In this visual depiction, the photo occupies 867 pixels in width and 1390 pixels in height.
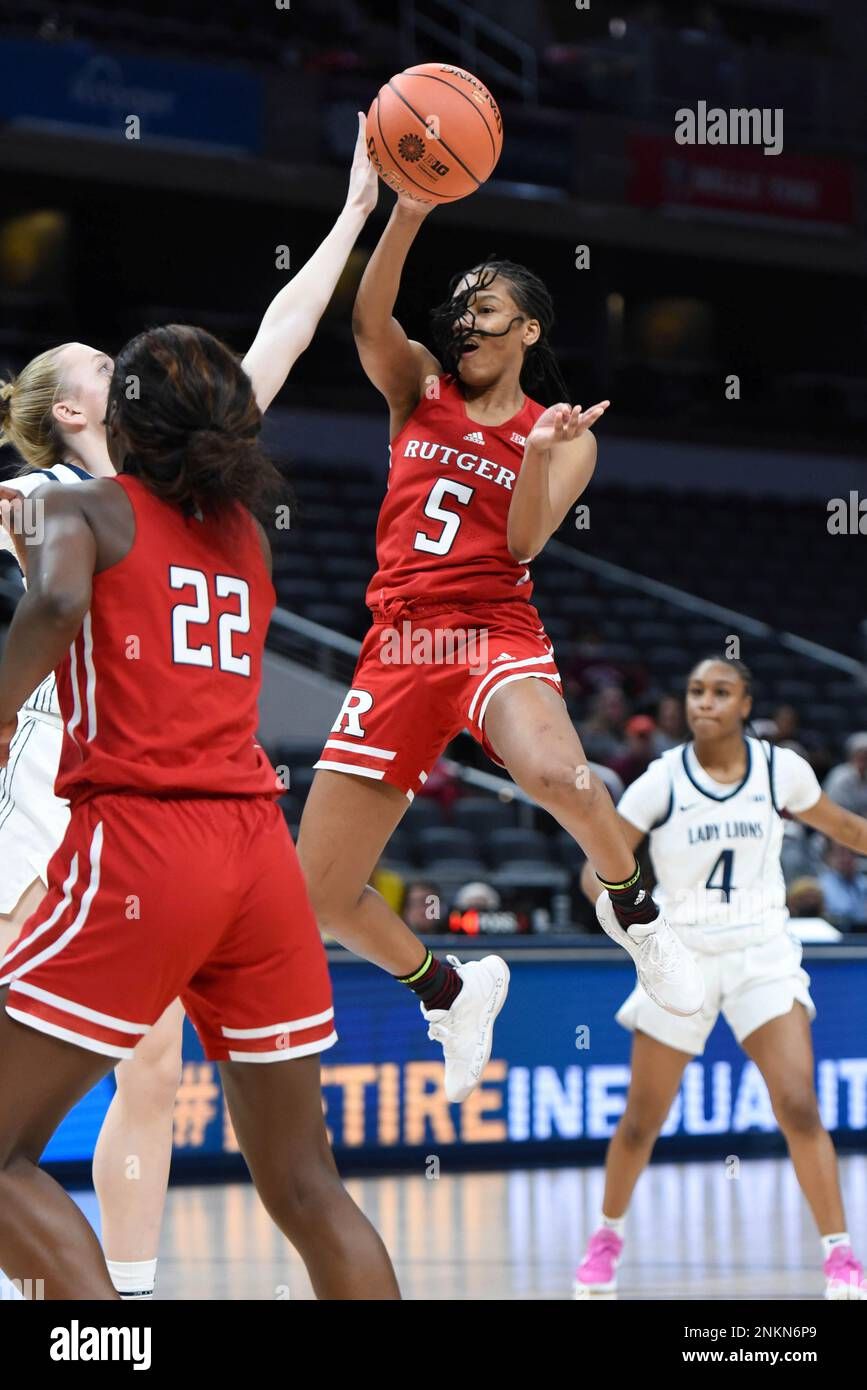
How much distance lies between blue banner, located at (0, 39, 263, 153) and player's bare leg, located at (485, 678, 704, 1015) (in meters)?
12.5

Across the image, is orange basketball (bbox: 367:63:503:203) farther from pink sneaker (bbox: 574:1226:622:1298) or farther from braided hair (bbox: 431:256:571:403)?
pink sneaker (bbox: 574:1226:622:1298)

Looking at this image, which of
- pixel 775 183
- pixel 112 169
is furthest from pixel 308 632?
pixel 775 183

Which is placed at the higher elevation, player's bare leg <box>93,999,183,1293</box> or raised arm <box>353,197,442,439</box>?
raised arm <box>353,197,442,439</box>

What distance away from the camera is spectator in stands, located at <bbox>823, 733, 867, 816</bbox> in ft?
41.6

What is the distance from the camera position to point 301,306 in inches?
173

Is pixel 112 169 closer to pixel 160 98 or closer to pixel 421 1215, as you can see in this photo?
pixel 160 98

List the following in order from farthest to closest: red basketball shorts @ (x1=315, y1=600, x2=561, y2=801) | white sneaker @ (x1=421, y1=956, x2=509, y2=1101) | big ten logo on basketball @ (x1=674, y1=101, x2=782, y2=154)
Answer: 1. big ten logo on basketball @ (x1=674, y1=101, x2=782, y2=154)
2. white sneaker @ (x1=421, y1=956, x2=509, y2=1101)
3. red basketball shorts @ (x1=315, y1=600, x2=561, y2=801)

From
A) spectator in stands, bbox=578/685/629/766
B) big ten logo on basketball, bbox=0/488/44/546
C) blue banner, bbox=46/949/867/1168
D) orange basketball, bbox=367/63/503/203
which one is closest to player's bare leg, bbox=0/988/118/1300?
big ten logo on basketball, bbox=0/488/44/546

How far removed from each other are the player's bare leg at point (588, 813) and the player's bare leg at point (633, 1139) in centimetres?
135

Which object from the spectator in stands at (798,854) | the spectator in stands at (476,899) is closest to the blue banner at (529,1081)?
the spectator in stands at (476,899)

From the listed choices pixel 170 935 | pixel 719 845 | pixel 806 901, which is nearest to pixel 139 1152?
pixel 170 935

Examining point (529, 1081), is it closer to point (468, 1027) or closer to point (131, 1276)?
point (468, 1027)

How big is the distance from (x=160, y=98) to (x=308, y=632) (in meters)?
5.63

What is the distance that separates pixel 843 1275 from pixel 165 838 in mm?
3460
